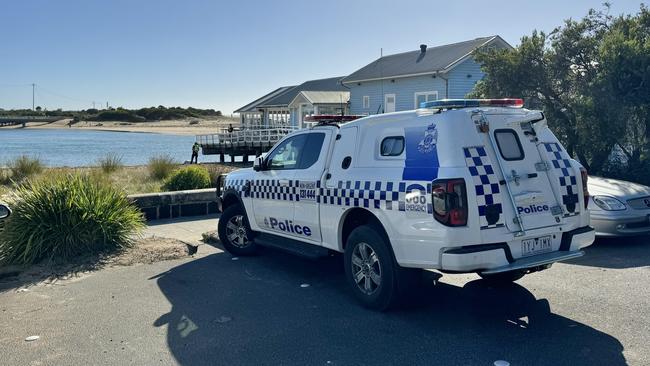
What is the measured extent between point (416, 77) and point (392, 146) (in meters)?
25.5

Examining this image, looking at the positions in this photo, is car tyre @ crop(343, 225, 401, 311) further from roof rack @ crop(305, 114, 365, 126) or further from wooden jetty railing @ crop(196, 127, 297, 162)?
wooden jetty railing @ crop(196, 127, 297, 162)

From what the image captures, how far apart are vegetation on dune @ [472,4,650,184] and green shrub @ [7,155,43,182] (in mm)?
13457

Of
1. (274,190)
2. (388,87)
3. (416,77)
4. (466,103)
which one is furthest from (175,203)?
(388,87)

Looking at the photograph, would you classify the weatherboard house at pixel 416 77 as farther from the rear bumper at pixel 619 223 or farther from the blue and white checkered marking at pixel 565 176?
the blue and white checkered marking at pixel 565 176

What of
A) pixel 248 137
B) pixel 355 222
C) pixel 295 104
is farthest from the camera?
pixel 295 104

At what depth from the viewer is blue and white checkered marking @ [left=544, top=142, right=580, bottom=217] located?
17.3 feet

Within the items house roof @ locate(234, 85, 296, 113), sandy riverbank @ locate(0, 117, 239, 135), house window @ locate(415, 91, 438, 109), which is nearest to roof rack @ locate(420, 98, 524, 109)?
house window @ locate(415, 91, 438, 109)

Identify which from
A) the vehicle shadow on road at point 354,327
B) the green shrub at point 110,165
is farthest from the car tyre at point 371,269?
the green shrub at point 110,165

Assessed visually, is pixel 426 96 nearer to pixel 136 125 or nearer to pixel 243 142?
pixel 243 142

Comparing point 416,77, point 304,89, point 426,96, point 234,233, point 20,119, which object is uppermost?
point 20,119

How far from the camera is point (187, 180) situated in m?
14.4

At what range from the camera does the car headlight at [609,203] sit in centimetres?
789

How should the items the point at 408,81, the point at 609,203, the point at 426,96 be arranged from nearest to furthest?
1. the point at 609,203
2. the point at 426,96
3. the point at 408,81

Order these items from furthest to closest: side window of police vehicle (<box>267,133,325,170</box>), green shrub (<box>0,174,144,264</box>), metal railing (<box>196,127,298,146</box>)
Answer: metal railing (<box>196,127,298,146</box>) < green shrub (<box>0,174,144,264</box>) < side window of police vehicle (<box>267,133,325,170</box>)
